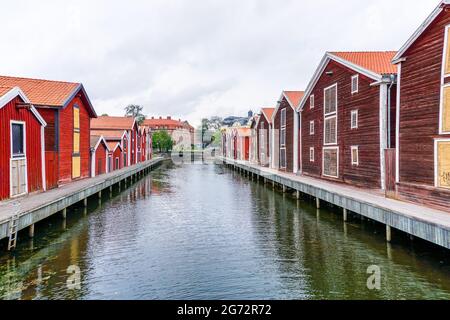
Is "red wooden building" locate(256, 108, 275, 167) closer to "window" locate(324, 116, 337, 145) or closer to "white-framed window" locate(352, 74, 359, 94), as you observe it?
"window" locate(324, 116, 337, 145)

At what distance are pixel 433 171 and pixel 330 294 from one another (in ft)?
27.4

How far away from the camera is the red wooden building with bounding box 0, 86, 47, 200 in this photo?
58.3 feet

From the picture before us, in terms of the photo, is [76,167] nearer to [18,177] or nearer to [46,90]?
[46,90]

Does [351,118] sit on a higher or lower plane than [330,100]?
lower

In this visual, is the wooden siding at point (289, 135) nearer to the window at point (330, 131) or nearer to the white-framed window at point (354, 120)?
the window at point (330, 131)

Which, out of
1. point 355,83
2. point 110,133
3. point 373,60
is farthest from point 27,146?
point 110,133

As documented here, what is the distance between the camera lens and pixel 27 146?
66.9ft

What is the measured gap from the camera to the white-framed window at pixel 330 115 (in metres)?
28.2

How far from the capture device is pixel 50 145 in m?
25.8

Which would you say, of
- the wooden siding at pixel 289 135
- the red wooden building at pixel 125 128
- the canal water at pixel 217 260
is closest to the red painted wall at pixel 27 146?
the canal water at pixel 217 260

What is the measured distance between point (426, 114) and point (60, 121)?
871 inches

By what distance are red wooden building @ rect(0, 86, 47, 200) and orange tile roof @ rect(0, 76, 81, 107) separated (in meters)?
4.00
